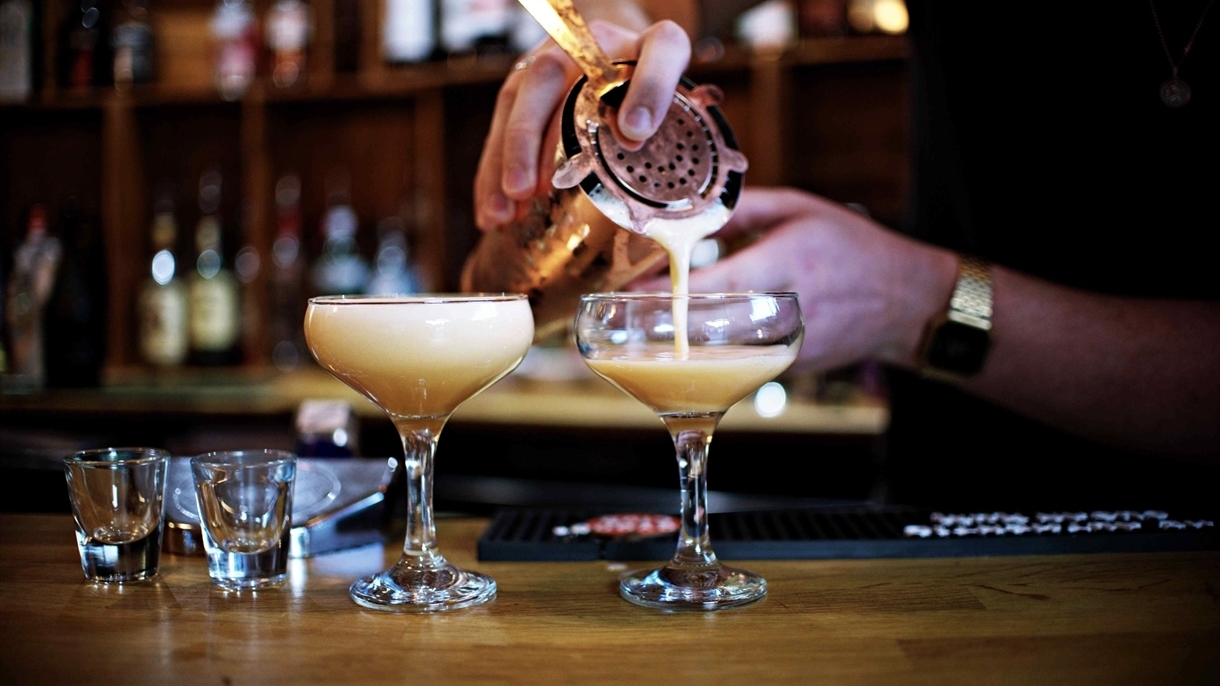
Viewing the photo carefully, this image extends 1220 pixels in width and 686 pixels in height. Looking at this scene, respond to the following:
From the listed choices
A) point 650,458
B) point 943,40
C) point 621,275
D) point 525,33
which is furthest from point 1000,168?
point 525,33

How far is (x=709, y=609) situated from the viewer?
33.4 inches

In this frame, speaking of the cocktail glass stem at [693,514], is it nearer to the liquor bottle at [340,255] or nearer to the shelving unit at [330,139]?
Answer: the shelving unit at [330,139]

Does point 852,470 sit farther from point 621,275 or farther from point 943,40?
point 621,275

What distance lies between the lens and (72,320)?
287 cm

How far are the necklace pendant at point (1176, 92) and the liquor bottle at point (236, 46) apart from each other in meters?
2.60

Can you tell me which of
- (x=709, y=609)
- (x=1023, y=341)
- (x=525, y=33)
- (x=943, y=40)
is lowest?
(x=709, y=609)

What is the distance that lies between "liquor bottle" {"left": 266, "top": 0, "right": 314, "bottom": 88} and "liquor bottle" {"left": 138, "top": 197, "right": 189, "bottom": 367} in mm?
575

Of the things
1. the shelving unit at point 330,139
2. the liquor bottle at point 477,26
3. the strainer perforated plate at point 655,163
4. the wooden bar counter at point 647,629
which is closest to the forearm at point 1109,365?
the wooden bar counter at point 647,629

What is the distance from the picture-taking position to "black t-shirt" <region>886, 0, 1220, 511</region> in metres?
1.38

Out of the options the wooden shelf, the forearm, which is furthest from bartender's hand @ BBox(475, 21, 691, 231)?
the wooden shelf

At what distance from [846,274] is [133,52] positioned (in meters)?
2.70

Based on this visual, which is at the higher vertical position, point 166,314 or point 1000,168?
point 1000,168

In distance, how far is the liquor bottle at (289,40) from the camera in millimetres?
3189

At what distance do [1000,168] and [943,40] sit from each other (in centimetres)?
23
